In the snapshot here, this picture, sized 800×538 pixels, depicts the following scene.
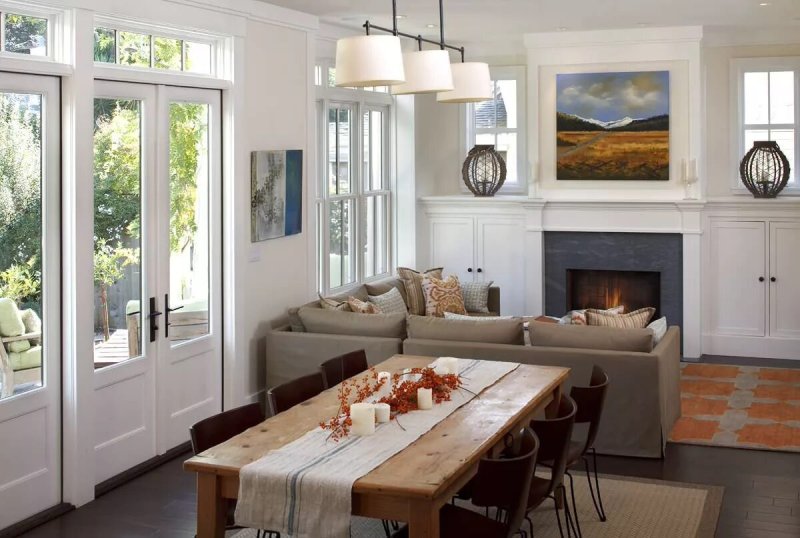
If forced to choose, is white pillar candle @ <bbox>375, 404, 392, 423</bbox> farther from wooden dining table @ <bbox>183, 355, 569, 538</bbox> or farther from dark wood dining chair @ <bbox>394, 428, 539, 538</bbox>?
dark wood dining chair @ <bbox>394, 428, 539, 538</bbox>

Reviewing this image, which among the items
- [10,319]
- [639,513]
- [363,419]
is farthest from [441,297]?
[363,419]

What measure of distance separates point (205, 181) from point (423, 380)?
2.79 meters

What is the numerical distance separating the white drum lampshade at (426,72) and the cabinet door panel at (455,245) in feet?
18.8

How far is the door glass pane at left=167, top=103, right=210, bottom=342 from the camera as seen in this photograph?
21.5 ft

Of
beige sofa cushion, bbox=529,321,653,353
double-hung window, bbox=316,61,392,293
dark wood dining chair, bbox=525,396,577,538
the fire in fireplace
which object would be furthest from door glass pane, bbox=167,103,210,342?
the fire in fireplace

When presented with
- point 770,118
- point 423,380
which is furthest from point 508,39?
point 423,380

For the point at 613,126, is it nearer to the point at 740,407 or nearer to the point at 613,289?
the point at 613,289

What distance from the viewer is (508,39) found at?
980 centimetres

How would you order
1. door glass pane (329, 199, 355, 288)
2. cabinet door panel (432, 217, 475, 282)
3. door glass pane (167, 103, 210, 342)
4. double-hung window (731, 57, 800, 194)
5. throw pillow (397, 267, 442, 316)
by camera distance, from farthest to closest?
cabinet door panel (432, 217, 475, 282) → double-hung window (731, 57, 800, 194) → throw pillow (397, 267, 442, 316) → door glass pane (329, 199, 355, 288) → door glass pane (167, 103, 210, 342)

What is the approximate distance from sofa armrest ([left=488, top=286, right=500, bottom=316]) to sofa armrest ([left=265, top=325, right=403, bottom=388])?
2773 mm

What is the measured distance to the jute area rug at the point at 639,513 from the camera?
5.21 meters

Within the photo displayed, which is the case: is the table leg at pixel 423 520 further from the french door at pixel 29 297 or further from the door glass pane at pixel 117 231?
the door glass pane at pixel 117 231

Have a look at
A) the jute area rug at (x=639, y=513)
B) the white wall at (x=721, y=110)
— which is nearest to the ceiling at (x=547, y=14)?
the white wall at (x=721, y=110)

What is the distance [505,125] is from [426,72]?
20.1 feet
